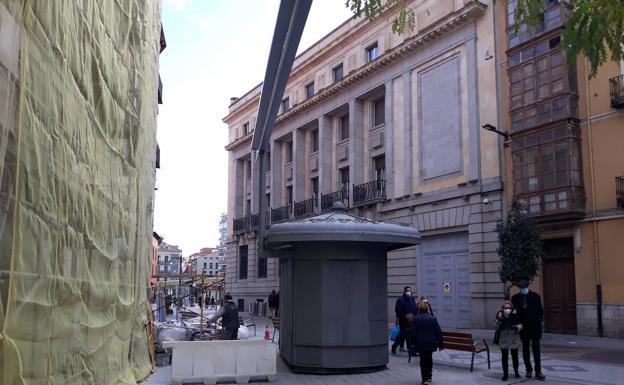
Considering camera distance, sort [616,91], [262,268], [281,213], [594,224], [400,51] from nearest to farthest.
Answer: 1. [616,91]
2. [594,224]
3. [400,51]
4. [281,213]
5. [262,268]

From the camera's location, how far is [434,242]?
26.9m

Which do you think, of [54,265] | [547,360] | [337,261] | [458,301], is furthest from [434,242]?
[54,265]

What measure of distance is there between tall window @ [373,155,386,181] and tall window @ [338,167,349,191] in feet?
8.72

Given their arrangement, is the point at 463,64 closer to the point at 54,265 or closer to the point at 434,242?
the point at 434,242

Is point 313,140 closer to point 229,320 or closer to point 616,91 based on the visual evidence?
point 616,91

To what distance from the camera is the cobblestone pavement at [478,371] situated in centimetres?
1105

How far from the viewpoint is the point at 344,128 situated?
119 feet

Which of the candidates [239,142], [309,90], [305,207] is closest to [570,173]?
[305,207]

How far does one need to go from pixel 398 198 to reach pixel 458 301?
621 centimetres

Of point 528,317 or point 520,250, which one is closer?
point 528,317

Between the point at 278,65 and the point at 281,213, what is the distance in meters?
29.8

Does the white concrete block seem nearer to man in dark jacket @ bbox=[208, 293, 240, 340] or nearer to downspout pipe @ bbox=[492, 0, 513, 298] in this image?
man in dark jacket @ bbox=[208, 293, 240, 340]

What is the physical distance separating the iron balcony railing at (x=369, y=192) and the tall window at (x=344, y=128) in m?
4.41

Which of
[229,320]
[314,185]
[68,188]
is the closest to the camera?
[68,188]
